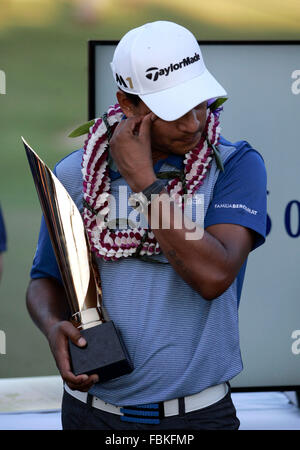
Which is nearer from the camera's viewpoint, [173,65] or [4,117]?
[173,65]

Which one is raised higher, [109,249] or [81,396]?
[109,249]

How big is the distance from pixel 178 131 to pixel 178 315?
1.48 feet

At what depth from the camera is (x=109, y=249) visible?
1826 mm

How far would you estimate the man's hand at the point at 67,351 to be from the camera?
1.67 meters

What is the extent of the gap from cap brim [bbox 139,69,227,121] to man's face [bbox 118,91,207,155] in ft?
0.12

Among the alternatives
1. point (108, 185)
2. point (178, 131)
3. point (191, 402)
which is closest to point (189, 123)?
point (178, 131)

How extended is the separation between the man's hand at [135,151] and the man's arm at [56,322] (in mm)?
381

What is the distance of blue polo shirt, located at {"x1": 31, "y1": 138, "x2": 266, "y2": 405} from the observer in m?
1.78

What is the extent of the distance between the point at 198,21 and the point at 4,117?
3.63 feet

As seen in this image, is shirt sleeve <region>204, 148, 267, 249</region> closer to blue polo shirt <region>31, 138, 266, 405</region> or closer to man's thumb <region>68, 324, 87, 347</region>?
blue polo shirt <region>31, 138, 266, 405</region>

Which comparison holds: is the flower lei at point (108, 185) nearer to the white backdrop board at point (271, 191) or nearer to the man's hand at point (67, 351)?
the man's hand at point (67, 351)

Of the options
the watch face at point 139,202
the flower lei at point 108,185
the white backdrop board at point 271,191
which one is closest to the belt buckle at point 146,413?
the flower lei at point 108,185
